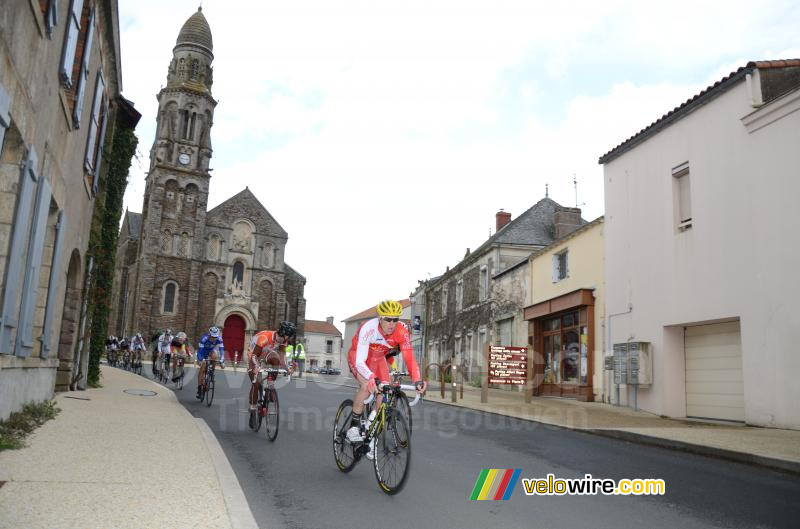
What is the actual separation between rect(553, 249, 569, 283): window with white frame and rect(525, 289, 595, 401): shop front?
0.91 metres

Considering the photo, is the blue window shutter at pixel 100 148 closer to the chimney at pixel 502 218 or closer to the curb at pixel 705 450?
the curb at pixel 705 450

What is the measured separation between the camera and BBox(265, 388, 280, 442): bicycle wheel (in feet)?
28.3

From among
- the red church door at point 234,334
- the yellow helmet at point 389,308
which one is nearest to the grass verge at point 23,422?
the yellow helmet at point 389,308

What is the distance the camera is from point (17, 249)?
22.5 ft

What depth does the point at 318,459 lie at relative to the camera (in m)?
7.47

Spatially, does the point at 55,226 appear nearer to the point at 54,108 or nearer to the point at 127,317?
the point at 54,108

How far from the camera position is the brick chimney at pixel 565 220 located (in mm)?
30000

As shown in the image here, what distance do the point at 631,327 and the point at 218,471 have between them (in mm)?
13588

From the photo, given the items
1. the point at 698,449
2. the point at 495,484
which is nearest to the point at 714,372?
the point at 698,449

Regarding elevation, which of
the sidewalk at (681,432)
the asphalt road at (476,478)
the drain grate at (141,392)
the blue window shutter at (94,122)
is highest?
the blue window shutter at (94,122)

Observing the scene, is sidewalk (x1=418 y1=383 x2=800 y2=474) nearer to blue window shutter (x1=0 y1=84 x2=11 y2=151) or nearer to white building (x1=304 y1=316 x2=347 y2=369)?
blue window shutter (x1=0 y1=84 x2=11 y2=151)

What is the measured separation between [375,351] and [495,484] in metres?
1.76

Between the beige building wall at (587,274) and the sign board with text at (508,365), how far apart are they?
7.24 ft


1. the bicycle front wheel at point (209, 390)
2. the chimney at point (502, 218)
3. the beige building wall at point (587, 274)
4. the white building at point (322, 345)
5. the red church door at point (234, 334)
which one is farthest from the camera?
the white building at point (322, 345)
